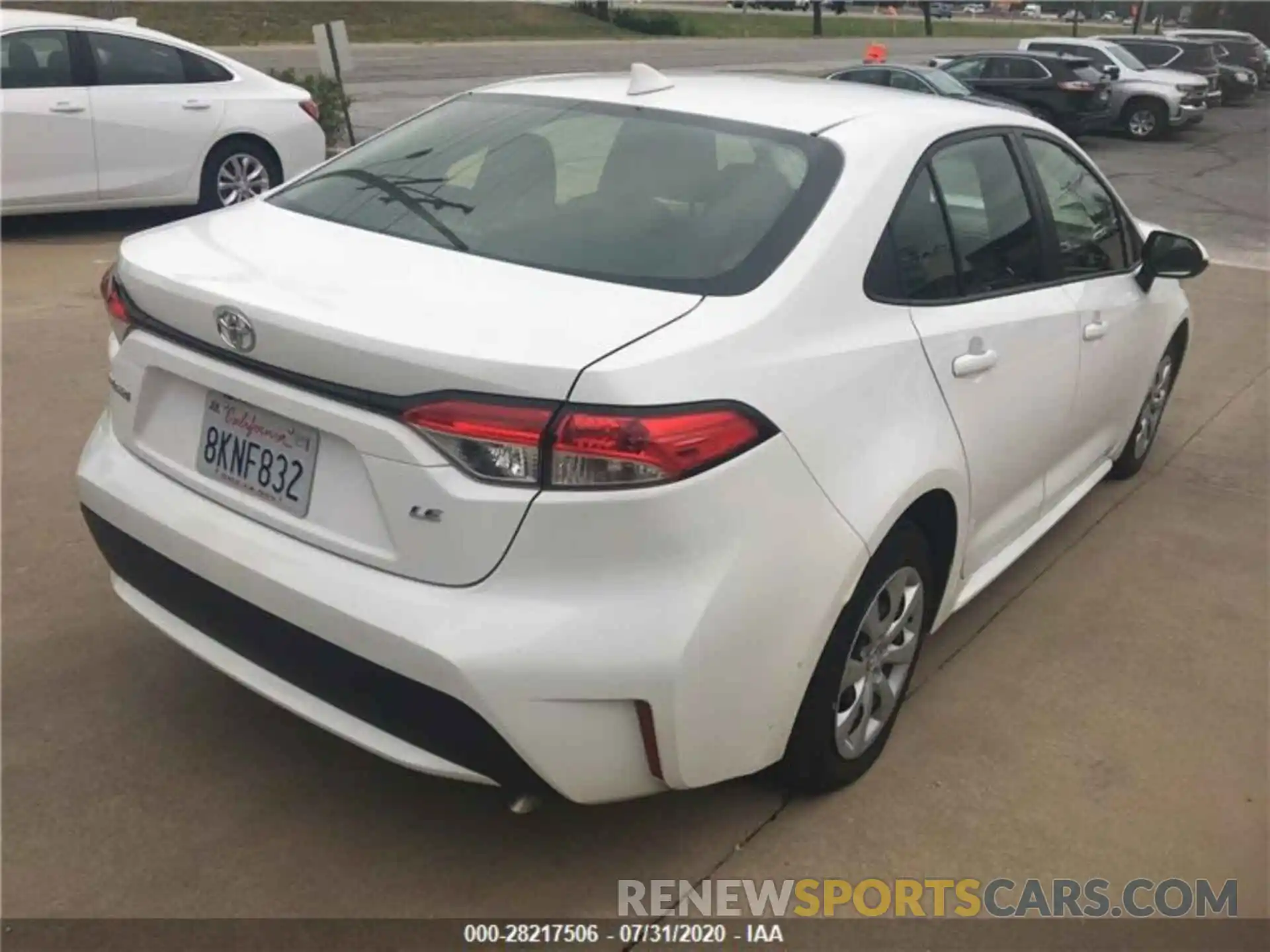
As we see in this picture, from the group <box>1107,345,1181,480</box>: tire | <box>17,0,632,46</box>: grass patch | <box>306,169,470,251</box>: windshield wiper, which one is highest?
<box>17,0,632,46</box>: grass patch

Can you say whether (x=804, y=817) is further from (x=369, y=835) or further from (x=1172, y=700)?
(x=1172, y=700)

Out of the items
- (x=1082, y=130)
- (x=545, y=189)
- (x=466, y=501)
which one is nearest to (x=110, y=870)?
(x=466, y=501)

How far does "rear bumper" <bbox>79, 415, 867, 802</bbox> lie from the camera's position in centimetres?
221

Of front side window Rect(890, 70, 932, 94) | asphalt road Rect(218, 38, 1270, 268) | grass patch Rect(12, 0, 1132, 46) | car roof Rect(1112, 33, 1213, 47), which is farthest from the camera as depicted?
grass patch Rect(12, 0, 1132, 46)

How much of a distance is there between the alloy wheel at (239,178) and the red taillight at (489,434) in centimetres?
731

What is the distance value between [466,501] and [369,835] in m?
1.02

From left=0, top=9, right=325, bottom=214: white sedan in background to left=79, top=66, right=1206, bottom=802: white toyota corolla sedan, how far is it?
18.5 feet

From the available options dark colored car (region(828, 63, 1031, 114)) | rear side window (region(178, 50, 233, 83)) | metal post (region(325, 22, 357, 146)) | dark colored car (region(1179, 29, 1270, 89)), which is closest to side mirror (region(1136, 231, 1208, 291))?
rear side window (region(178, 50, 233, 83))

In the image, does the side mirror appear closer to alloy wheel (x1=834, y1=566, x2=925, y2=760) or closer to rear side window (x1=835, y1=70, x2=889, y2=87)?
alloy wheel (x1=834, y1=566, x2=925, y2=760)

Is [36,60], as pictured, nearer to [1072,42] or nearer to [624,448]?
[624,448]

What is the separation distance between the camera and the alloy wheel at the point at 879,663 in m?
2.87

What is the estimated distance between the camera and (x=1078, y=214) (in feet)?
13.0

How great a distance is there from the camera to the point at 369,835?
9.13ft

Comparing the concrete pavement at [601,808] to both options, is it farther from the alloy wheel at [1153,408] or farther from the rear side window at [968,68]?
the rear side window at [968,68]
